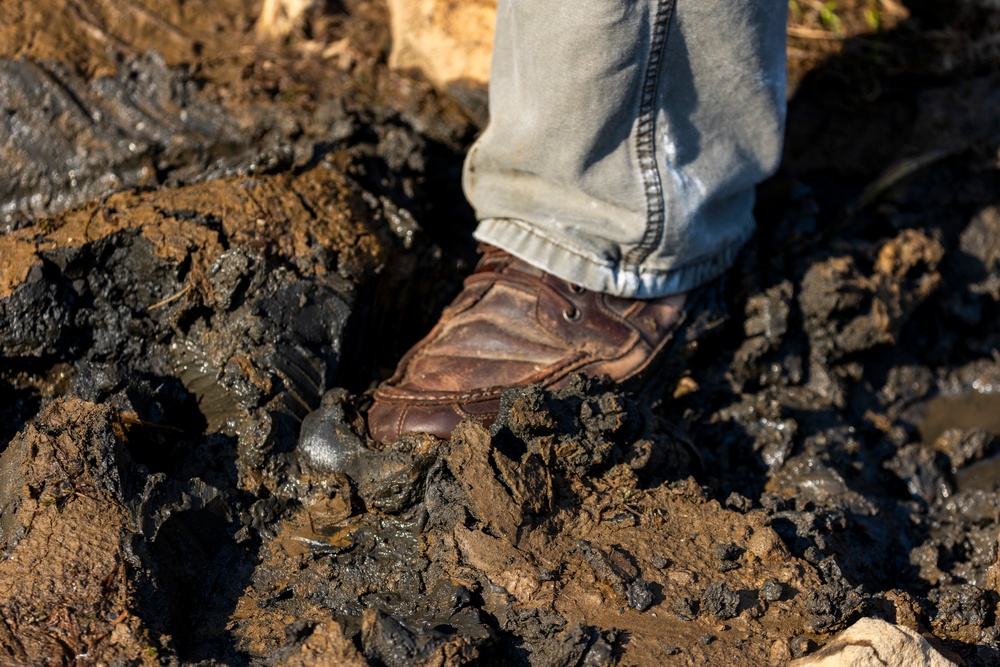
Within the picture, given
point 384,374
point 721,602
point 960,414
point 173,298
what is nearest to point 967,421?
point 960,414

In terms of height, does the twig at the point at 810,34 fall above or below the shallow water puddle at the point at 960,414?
above

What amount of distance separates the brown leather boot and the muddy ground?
0.15 meters

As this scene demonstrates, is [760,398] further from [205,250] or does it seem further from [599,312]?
[205,250]

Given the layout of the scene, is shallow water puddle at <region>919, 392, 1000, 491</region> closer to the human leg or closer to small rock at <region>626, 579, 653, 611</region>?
the human leg

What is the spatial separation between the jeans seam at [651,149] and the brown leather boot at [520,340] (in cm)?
18

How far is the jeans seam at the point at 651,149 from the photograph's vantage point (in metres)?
2.09

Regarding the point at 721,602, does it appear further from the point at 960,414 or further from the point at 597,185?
the point at 960,414

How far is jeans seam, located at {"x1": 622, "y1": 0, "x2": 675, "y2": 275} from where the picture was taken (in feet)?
6.86

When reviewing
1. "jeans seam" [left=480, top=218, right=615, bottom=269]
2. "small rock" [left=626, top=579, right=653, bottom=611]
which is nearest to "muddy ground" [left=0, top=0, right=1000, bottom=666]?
"small rock" [left=626, top=579, right=653, bottom=611]

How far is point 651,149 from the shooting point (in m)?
2.28

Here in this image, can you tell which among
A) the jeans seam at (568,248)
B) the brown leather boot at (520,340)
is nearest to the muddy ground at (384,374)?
the brown leather boot at (520,340)

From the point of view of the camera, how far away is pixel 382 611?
187cm

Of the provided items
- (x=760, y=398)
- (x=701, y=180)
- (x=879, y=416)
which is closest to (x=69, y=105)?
(x=701, y=180)

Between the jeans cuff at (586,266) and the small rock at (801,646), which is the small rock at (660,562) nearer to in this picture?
the small rock at (801,646)
